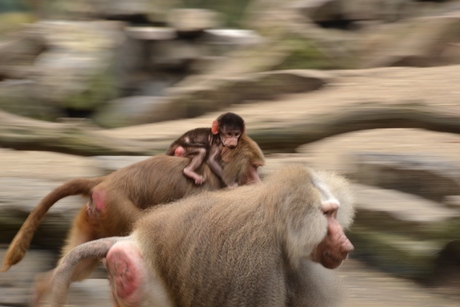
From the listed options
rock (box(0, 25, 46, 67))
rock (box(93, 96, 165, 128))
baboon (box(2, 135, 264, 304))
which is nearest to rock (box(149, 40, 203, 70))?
rock (box(93, 96, 165, 128))

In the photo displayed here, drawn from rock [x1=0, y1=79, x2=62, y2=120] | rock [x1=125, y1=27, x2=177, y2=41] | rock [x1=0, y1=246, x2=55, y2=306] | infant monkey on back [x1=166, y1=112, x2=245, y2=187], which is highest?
infant monkey on back [x1=166, y1=112, x2=245, y2=187]

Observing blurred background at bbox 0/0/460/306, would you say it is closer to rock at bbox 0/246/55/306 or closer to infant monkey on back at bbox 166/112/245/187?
rock at bbox 0/246/55/306

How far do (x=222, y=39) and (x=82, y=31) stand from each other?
Result: 243 centimetres

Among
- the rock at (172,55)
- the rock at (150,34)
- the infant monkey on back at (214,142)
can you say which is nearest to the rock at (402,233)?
the infant monkey on back at (214,142)

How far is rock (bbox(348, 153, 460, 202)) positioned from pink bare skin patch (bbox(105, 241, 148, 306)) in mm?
2340

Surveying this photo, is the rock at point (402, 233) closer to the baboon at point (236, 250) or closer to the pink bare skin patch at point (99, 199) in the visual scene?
the baboon at point (236, 250)

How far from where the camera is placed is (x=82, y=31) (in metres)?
11.4

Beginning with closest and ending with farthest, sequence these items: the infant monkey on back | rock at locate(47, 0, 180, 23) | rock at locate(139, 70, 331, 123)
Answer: the infant monkey on back
rock at locate(139, 70, 331, 123)
rock at locate(47, 0, 180, 23)

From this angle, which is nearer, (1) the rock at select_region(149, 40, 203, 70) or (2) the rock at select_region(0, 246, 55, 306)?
(2) the rock at select_region(0, 246, 55, 306)

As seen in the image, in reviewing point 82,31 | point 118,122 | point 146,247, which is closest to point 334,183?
point 146,247

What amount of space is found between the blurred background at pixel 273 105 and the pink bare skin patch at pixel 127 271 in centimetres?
96

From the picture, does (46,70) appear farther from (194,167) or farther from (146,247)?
(146,247)

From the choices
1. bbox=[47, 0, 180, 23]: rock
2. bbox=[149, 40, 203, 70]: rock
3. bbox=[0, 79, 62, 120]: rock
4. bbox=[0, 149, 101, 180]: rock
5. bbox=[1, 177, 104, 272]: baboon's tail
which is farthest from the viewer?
bbox=[47, 0, 180, 23]: rock

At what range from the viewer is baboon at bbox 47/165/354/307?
102 inches
